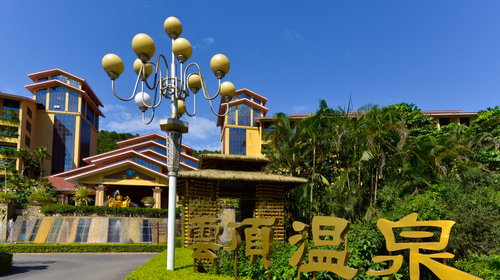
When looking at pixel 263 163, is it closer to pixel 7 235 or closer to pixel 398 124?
pixel 398 124

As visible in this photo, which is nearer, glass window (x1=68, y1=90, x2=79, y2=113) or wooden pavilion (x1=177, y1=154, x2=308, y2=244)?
wooden pavilion (x1=177, y1=154, x2=308, y2=244)

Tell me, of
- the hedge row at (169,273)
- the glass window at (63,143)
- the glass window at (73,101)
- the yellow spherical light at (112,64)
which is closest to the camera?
A: the hedge row at (169,273)

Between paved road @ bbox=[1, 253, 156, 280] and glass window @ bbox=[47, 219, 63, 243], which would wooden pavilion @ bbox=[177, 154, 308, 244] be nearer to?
paved road @ bbox=[1, 253, 156, 280]

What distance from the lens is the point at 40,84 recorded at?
3984 centimetres

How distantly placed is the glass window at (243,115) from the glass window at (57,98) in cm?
2120

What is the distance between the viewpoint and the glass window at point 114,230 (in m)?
20.0

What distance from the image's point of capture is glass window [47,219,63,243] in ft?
64.4

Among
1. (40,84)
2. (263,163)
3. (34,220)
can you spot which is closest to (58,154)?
(40,84)

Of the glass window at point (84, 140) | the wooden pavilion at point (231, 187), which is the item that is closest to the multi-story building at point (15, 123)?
the glass window at point (84, 140)

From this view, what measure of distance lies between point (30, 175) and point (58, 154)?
398 centimetres

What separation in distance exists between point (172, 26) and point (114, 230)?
16108 mm

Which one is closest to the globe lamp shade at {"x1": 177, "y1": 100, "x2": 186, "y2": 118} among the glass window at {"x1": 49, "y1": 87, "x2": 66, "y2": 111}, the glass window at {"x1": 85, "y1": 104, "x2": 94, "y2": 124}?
the glass window at {"x1": 49, "y1": 87, "x2": 66, "y2": 111}

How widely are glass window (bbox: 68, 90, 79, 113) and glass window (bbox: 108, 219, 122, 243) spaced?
25.6 meters

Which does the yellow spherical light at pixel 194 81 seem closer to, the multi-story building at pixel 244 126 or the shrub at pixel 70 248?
the shrub at pixel 70 248
